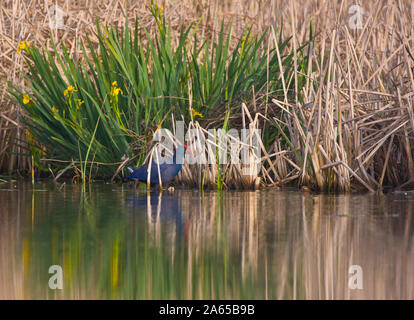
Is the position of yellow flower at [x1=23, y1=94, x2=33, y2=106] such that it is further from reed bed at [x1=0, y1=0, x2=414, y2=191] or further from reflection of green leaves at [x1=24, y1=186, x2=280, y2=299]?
reflection of green leaves at [x1=24, y1=186, x2=280, y2=299]

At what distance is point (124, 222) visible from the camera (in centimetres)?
423

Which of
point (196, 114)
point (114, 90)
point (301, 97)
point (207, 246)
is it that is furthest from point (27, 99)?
point (207, 246)

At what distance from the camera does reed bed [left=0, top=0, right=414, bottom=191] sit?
226 inches

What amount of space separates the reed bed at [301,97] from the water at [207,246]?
1.71 ft

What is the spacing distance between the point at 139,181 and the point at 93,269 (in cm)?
345

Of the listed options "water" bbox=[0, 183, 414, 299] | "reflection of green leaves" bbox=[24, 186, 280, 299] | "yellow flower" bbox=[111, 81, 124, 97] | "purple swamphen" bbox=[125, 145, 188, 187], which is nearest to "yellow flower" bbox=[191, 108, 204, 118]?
"purple swamphen" bbox=[125, 145, 188, 187]

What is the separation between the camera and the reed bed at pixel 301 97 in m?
5.73

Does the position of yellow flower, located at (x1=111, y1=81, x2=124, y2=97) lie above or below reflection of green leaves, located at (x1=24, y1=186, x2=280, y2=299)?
above

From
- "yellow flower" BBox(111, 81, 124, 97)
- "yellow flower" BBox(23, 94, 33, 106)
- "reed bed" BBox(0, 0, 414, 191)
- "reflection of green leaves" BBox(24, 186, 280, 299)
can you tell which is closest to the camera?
"reflection of green leaves" BBox(24, 186, 280, 299)

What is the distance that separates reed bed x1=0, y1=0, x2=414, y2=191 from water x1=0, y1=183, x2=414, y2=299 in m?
0.52

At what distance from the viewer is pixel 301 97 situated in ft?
20.8

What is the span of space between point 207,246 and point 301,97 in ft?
10.3
